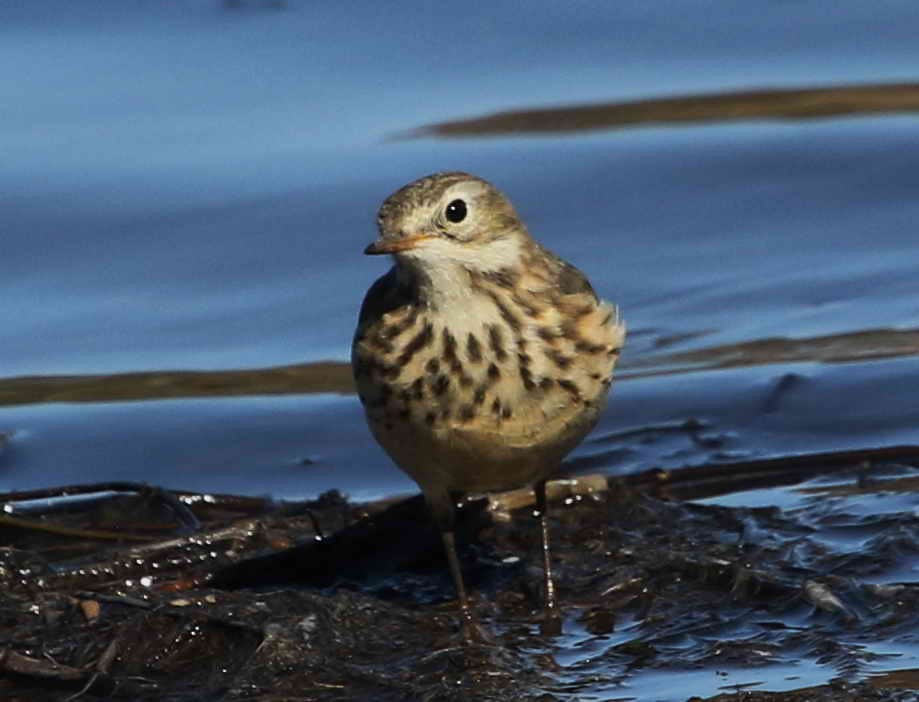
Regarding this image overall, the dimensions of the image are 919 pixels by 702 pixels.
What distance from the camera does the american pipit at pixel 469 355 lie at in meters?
6.49

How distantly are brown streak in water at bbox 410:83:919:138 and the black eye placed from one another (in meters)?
4.91

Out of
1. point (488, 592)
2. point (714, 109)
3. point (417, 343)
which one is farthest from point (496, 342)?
point (714, 109)

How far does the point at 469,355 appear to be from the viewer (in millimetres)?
6527

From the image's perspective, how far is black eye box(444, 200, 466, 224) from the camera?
6.47 metres

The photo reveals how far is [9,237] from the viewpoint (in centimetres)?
1046

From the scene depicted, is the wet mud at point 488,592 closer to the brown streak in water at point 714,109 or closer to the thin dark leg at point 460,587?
the thin dark leg at point 460,587

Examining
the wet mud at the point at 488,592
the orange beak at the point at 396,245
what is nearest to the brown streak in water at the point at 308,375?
the wet mud at the point at 488,592

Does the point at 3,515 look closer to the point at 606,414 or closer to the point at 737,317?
the point at 606,414

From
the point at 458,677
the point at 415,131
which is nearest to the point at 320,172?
the point at 415,131

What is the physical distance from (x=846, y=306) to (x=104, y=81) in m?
4.40

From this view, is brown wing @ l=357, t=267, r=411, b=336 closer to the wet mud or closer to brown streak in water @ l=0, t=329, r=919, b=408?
the wet mud

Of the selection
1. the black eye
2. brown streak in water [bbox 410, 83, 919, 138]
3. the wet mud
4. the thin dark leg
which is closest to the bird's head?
the black eye

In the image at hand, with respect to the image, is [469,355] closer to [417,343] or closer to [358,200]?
[417,343]

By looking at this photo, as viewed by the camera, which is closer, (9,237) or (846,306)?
(846,306)
